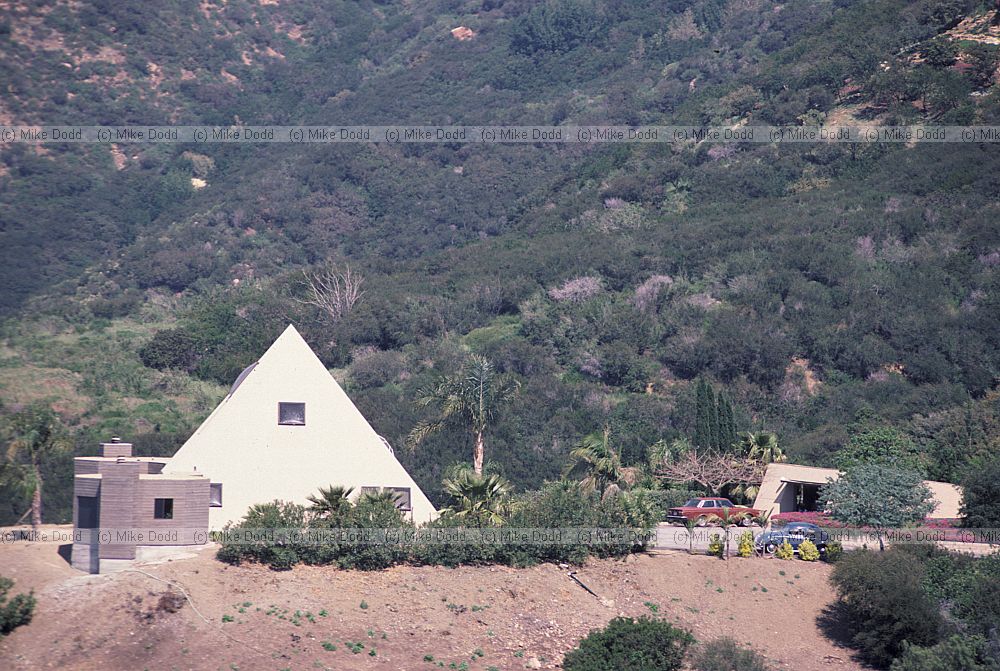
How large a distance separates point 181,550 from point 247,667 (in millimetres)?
5985

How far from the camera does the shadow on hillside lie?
37812 mm

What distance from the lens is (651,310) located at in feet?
259

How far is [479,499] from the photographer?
131 ft

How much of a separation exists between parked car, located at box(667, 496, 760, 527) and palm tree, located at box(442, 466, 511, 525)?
307 inches

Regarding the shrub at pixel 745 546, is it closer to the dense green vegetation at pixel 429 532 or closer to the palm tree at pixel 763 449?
the dense green vegetation at pixel 429 532

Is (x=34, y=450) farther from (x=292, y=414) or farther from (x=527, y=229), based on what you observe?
(x=527, y=229)

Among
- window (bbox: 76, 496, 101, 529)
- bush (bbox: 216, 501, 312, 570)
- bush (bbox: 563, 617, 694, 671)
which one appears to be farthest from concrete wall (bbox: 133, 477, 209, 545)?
bush (bbox: 563, 617, 694, 671)

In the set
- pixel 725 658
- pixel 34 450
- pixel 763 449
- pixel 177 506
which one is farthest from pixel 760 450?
pixel 34 450

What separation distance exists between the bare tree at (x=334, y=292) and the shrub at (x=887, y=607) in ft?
166

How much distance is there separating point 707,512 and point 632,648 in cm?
1199

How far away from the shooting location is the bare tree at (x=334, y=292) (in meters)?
85.8

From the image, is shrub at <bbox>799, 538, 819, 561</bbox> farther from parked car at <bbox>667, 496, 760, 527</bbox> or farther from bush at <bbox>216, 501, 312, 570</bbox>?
bush at <bbox>216, 501, 312, 570</bbox>

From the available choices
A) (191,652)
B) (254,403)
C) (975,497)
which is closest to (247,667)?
(191,652)

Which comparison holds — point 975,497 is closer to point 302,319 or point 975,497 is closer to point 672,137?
point 302,319
